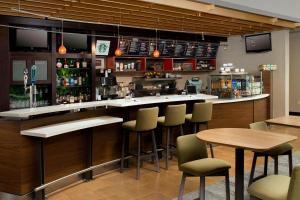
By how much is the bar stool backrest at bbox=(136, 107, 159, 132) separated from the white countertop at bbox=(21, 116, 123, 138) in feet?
1.17

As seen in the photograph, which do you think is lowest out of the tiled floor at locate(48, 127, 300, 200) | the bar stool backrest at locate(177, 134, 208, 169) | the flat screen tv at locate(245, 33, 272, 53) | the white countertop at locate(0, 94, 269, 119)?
the tiled floor at locate(48, 127, 300, 200)

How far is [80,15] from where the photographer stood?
598 centimetres

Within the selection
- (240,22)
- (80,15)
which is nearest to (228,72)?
(240,22)

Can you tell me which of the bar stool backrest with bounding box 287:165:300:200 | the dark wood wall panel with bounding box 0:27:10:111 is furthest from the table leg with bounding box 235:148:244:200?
the dark wood wall panel with bounding box 0:27:10:111

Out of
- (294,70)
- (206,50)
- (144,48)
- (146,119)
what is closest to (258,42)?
(206,50)

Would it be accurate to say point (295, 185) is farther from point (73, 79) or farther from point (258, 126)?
point (73, 79)

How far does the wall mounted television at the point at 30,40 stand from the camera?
6.19 meters

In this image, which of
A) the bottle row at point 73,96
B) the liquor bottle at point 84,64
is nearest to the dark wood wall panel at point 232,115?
the bottle row at point 73,96

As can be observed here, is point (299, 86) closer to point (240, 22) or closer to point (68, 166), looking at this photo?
point (240, 22)

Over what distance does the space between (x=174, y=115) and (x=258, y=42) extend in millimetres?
5056

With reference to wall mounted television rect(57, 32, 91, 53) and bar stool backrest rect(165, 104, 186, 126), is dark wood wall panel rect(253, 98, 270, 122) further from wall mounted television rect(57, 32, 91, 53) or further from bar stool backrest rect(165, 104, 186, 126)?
wall mounted television rect(57, 32, 91, 53)

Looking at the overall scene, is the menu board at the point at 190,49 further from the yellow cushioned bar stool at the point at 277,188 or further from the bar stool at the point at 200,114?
the yellow cushioned bar stool at the point at 277,188

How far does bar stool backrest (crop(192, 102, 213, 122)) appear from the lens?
5.53 meters

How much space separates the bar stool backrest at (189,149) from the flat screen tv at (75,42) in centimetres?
427
